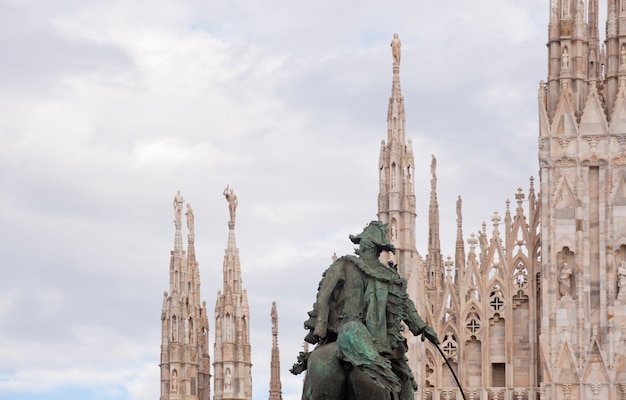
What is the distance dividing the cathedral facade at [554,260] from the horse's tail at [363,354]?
23.8m

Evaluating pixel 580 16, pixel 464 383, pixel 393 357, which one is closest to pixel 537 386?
pixel 464 383

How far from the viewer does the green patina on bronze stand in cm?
1608

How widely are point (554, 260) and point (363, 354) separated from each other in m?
24.8

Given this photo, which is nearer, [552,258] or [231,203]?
[552,258]

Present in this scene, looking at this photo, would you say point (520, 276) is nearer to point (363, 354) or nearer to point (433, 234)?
point (433, 234)

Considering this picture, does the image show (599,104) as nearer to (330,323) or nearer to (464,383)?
(464,383)

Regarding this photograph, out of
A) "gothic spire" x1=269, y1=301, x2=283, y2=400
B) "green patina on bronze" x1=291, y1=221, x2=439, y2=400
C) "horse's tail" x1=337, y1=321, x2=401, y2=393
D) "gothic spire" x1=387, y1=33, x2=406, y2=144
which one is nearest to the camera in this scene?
"horse's tail" x1=337, y1=321, x2=401, y2=393

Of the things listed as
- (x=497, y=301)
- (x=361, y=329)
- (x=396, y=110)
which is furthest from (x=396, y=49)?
(x=361, y=329)

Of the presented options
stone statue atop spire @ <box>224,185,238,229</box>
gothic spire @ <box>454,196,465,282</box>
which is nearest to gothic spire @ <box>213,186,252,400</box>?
stone statue atop spire @ <box>224,185,238,229</box>

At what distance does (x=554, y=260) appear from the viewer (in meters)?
40.2

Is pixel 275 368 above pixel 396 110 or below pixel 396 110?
below

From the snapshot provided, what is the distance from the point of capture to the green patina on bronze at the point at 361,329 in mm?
16078

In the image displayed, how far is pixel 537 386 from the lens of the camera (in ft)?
134

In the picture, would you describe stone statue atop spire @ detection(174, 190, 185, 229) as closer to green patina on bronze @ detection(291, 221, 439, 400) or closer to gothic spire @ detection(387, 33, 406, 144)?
gothic spire @ detection(387, 33, 406, 144)
